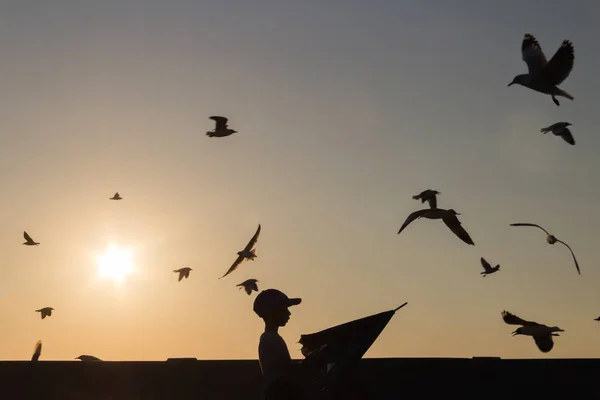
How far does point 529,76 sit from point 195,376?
10284mm

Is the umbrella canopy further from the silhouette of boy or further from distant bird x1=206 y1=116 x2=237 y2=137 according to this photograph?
distant bird x1=206 y1=116 x2=237 y2=137

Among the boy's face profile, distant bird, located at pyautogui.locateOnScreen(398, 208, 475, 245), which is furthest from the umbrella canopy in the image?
distant bird, located at pyautogui.locateOnScreen(398, 208, 475, 245)

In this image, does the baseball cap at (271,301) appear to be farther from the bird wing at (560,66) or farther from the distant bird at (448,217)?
the bird wing at (560,66)

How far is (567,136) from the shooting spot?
2117 centimetres

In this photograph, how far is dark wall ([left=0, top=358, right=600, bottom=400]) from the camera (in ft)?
51.6

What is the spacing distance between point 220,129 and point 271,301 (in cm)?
1478

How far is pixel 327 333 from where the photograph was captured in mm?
9203

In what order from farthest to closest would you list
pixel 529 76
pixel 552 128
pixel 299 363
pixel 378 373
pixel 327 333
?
pixel 552 128 < pixel 529 76 < pixel 378 373 < pixel 327 333 < pixel 299 363

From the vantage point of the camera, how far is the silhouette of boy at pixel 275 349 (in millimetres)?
8344

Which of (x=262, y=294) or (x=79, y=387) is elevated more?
(x=79, y=387)

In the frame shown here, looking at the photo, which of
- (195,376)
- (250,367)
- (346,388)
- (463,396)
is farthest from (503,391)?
(346,388)

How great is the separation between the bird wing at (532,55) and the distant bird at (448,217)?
387 cm

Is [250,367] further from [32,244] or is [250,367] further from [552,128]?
[32,244]

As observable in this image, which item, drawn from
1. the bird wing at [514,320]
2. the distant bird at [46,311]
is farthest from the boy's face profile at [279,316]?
the distant bird at [46,311]
